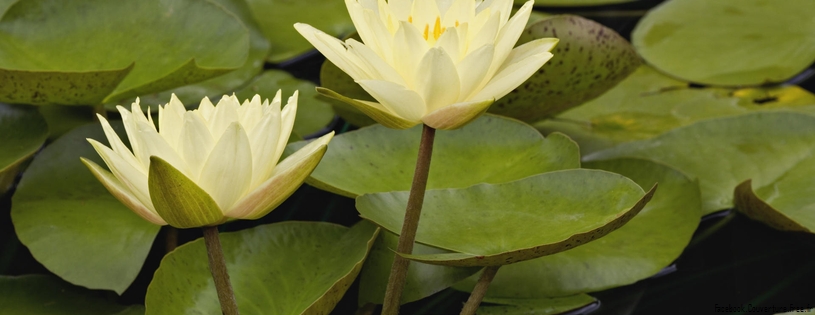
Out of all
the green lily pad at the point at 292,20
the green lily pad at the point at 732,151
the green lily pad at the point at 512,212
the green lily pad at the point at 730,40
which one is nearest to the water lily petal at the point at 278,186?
the green lily pad at the point at 512,212

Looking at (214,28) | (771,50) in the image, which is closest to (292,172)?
(214,28)

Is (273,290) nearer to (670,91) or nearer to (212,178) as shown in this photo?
(212,178)

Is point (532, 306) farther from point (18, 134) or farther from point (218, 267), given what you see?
point (18, 134)

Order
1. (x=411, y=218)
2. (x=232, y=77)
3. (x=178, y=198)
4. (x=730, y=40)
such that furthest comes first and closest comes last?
(x=730, y=40) < (x=232, y=77) < (x=411, y=218) < (x=178, y=198)

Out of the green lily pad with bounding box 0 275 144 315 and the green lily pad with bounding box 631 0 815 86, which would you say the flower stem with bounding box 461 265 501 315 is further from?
the green lily pad with bounding box 631 0 815 86

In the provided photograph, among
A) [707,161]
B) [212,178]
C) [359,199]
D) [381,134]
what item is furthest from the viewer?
[707,161]

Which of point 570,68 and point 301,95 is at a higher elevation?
point 570,68

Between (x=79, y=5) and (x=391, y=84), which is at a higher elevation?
(x=391, y=84)

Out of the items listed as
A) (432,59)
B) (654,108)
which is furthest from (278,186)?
(654,108)
